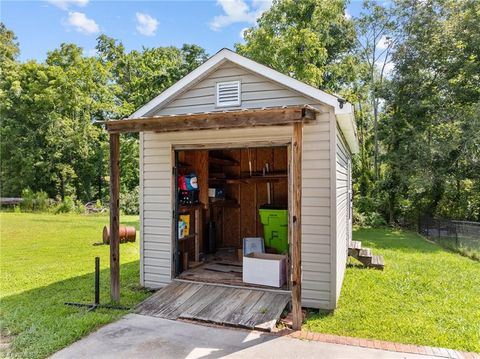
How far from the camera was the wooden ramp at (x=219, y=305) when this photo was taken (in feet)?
14.4

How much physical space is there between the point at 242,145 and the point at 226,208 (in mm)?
3280

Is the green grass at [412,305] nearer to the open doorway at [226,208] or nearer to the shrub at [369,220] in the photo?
the open doorway at [226,208]

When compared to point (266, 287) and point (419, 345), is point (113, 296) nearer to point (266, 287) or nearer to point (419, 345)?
point (266, 287)

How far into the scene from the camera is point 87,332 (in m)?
4.10

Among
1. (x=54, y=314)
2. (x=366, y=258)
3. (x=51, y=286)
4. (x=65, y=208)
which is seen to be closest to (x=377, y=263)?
(x=366, y=258)

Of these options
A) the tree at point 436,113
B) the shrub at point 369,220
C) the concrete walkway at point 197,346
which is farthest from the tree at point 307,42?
the concrete walkway at point 197,346

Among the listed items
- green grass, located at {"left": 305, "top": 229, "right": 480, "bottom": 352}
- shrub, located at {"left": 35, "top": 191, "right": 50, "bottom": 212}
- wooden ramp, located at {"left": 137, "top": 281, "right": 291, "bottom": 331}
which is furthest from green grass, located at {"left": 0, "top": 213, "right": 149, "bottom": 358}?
shrub, located at {"left": 35, "top": 191, "right": 50, "bottom": 212}

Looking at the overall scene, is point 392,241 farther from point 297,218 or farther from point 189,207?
point 297,218

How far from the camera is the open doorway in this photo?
626cm

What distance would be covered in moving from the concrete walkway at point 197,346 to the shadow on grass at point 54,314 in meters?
0.22

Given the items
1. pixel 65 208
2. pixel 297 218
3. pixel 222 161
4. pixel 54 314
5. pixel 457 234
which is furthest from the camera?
pixel 65 208

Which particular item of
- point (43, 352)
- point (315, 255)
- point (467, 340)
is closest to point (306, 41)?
point (315, 255)

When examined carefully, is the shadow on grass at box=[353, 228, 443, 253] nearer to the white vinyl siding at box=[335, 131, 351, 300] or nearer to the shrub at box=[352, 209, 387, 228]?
the shrub at box=[352, 209, 387, 228]

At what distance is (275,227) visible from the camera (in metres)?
6.88
